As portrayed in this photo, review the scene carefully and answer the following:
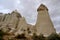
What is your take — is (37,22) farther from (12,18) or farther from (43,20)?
(12,18)

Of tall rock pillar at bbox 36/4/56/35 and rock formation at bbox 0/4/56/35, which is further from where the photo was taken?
tall rock pillar at bbox 36/4/56/35

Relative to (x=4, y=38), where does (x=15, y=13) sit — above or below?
above

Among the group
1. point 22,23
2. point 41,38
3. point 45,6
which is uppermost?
point 45,6

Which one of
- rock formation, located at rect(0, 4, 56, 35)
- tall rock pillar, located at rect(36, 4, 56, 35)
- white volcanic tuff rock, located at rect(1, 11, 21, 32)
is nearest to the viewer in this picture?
rock formation, located at rect(0, 4, 56, 35)

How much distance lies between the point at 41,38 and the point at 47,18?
725 inches

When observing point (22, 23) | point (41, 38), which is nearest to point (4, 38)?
point (41, 38)

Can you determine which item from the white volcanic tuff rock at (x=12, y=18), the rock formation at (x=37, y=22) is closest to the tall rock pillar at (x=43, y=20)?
the rock formation at (x=37, y=22)

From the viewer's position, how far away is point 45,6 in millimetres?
57812

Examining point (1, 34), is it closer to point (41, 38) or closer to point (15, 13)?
point (41, 38)

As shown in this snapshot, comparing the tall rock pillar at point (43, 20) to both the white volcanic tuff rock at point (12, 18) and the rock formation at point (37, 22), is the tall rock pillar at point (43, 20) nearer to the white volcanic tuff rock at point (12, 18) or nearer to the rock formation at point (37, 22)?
the rock formation at point (37, 22)

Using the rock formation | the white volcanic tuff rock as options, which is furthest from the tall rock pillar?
the white volcanic tuff rock

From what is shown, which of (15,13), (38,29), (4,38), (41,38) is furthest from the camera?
(15,13)

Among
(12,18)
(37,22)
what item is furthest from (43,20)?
(12,18)

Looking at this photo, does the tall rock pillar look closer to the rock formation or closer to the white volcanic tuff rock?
the rock formation
